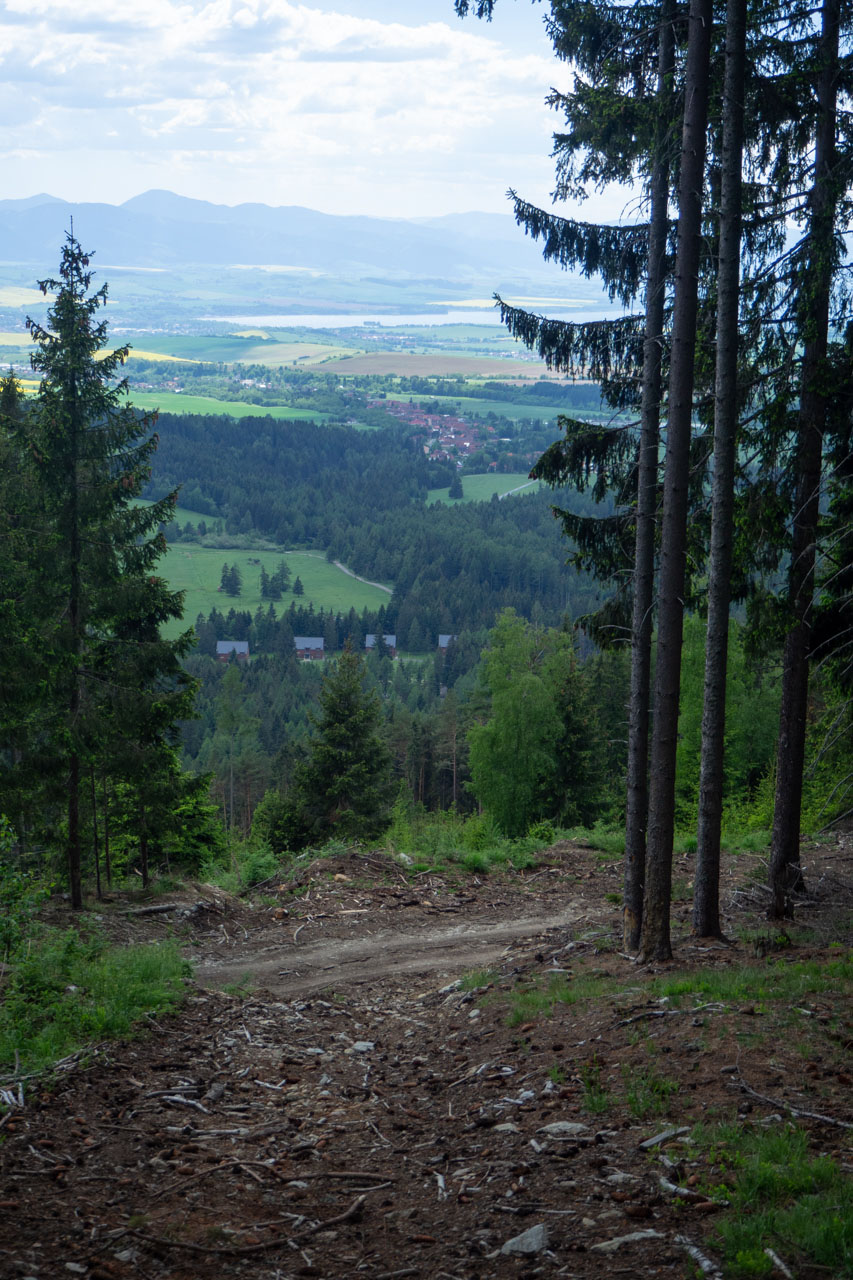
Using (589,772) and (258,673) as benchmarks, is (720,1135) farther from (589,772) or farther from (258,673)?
(258,673)

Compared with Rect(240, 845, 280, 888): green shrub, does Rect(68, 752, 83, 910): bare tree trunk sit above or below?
above

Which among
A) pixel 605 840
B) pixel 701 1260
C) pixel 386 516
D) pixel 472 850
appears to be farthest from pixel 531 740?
pixel 386 516

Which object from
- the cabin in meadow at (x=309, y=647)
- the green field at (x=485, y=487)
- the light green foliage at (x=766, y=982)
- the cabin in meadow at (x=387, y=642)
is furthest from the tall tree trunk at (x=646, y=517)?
the green field at (x=485, y=487)

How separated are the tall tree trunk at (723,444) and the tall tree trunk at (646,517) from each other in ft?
2.10

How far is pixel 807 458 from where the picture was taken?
31.1ft

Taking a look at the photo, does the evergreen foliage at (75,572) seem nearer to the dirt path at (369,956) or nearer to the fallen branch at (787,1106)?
the dirt path at (369,956)

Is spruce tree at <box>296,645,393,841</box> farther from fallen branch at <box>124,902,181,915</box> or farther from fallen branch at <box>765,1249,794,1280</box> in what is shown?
fallen branch at <box>765,1249,794,1280</box>

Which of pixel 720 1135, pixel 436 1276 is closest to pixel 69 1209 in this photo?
pixel 436 1276

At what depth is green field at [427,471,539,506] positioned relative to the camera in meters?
167

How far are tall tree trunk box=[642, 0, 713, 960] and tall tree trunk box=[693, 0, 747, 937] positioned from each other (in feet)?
1.27

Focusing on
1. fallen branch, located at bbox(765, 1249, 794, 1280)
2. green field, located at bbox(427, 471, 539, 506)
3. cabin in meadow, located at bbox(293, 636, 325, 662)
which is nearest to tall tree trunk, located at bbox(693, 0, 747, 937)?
fallen branch, located at bbox(765, 1249, 794, 1280)

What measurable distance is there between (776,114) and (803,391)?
9.20 feet

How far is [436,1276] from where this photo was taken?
167 inches

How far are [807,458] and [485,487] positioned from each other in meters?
165
